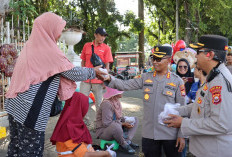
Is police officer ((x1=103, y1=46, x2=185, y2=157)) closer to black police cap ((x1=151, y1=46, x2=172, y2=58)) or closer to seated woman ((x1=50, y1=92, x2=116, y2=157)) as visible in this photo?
black police cap ((x1=151, y1=46, x2=172, y2=58))

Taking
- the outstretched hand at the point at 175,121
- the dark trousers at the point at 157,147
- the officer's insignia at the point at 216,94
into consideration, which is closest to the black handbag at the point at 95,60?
the dark trousers at the point at 157,147

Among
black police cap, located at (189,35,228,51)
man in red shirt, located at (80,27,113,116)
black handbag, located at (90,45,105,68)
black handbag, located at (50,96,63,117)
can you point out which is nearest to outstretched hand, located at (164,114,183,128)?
black police cap, located at (189,35,228,51)

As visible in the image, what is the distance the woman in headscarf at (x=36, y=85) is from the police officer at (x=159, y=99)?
0.88 m

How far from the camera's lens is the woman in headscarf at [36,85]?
2.18m

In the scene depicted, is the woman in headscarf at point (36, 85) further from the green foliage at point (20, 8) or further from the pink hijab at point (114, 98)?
the green foliage at point (20, 8)

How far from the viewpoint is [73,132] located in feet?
7.61

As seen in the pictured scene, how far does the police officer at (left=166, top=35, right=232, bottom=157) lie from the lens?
5.69ft

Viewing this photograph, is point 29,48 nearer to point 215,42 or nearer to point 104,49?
point 215,42

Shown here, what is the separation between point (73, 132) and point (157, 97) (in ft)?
3.71

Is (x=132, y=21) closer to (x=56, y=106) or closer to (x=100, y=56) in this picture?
(x=100, y=56)

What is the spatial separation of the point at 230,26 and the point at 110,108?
56.1 ft

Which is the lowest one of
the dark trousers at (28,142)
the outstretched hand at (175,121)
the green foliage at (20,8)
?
the dark trousers at (28,142)


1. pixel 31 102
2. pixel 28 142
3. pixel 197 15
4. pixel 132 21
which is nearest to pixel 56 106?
pixel 31 102

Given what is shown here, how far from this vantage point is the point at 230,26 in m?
18.0
